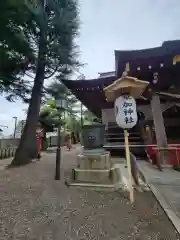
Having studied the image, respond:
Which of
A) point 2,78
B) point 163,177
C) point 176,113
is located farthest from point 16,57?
point 176,113

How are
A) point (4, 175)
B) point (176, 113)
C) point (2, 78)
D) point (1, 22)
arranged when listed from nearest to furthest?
point (1, 22) → point (4, 175) → point (2, 78) → point (176, 113)

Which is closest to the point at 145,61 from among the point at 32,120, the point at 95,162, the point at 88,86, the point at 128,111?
the point at 88,86

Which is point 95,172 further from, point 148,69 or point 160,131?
point 148,69

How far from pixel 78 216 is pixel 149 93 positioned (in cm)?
569

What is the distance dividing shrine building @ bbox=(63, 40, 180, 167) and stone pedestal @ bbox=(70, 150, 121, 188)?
2992 millimetres

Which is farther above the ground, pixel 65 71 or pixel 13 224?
pixel 65 71

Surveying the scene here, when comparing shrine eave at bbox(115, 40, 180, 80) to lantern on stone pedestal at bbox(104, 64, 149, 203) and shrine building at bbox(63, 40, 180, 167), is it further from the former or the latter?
lantern on stone pedestal at bbox(104, 64, 149, 203)

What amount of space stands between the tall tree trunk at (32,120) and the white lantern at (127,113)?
5.01 m

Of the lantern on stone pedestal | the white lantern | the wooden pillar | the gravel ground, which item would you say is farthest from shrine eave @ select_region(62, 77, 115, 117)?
the gravel ground

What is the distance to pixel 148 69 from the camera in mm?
6480

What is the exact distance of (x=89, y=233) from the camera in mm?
2260

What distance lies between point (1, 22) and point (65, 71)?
4.01 meters

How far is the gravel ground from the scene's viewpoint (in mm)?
2230

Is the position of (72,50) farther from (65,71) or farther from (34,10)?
(34,10)
